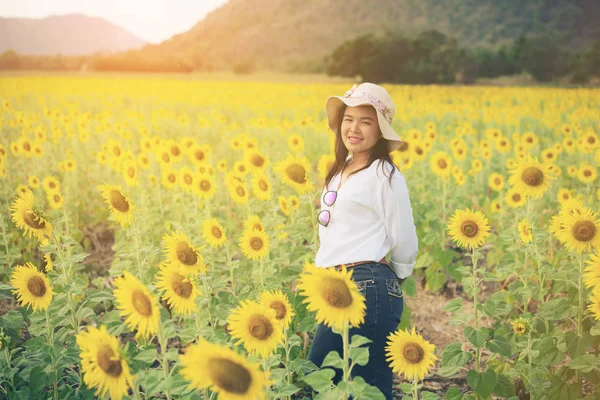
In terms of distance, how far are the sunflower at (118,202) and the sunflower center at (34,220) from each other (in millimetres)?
314

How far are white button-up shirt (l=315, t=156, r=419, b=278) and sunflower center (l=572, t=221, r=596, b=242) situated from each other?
89cm

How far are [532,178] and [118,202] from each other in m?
2.50

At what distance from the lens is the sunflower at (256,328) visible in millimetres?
1732

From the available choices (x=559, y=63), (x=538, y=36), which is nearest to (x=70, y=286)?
(x=559, y=63)

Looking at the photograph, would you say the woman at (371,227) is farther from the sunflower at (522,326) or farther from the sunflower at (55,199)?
the sunflower at (55,199)

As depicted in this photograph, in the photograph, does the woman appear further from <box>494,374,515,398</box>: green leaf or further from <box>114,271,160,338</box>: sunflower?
<box>114,271,160,338</box>: sunflower

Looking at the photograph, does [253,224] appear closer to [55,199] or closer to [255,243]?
[255,243]

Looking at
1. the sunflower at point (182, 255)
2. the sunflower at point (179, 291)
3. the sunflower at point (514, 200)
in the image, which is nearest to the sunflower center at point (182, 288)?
the sunflower at point (179, 291)

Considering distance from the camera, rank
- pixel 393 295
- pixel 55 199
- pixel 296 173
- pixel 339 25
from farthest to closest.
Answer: pixel 339 25, pixel 55 199, pixel 296 173, pixel 393 295

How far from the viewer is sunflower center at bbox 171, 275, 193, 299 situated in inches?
77.8

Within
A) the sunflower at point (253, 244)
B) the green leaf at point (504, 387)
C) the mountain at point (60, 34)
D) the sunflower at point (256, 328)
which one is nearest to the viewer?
the sunflower at point (256, 328)

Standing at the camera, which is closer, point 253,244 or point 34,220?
point 34,220

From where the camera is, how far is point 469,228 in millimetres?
2635

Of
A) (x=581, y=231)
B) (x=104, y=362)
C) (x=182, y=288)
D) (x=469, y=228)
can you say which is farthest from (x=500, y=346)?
(x=104, y=362)
